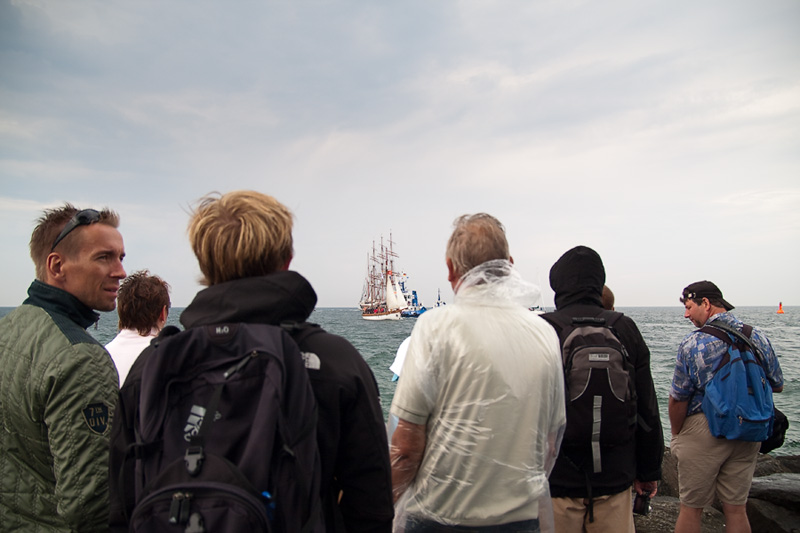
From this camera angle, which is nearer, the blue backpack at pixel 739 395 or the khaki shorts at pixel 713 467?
the blue backpack at pixel 739 395

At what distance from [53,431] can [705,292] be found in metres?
4.85

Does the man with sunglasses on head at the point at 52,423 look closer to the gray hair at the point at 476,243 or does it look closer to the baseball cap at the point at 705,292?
the gray hair at the point at 476,243

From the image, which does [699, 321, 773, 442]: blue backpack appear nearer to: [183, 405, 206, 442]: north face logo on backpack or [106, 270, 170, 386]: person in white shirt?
[183, 405, 206, 442]: north face logo on backpack

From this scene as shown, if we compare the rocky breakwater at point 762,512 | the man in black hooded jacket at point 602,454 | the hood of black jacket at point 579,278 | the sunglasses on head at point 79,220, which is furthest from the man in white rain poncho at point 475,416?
the rocky breakwater at point 762,512

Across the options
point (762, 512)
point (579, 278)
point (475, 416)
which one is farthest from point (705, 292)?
point (475, 416)

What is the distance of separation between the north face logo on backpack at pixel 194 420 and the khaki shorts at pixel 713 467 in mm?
4209

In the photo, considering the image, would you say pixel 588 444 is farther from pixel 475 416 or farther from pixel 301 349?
pixel 301 349

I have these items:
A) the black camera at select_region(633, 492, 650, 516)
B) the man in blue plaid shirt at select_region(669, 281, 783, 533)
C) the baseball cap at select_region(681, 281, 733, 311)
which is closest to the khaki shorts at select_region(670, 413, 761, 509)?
the man in blue plaid shirt at select_region(669, 281, 783, 533)

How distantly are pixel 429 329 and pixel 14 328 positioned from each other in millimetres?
1748

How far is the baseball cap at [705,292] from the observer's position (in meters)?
4.21

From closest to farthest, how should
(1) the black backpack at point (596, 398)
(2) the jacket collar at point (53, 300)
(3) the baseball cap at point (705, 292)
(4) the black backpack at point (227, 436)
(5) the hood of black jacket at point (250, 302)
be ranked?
(4) the black backpack at point (227, 436), (5) the hood of black jacket at point (250, 302), (2) the jacket collar at point (53, 300), (1) the black backpack at point (596, 398), (3) the baseball cap at point (705, 292)

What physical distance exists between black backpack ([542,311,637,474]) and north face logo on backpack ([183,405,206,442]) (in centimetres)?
198

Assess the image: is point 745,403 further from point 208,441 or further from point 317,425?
point 208,441

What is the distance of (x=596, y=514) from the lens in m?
2.65
